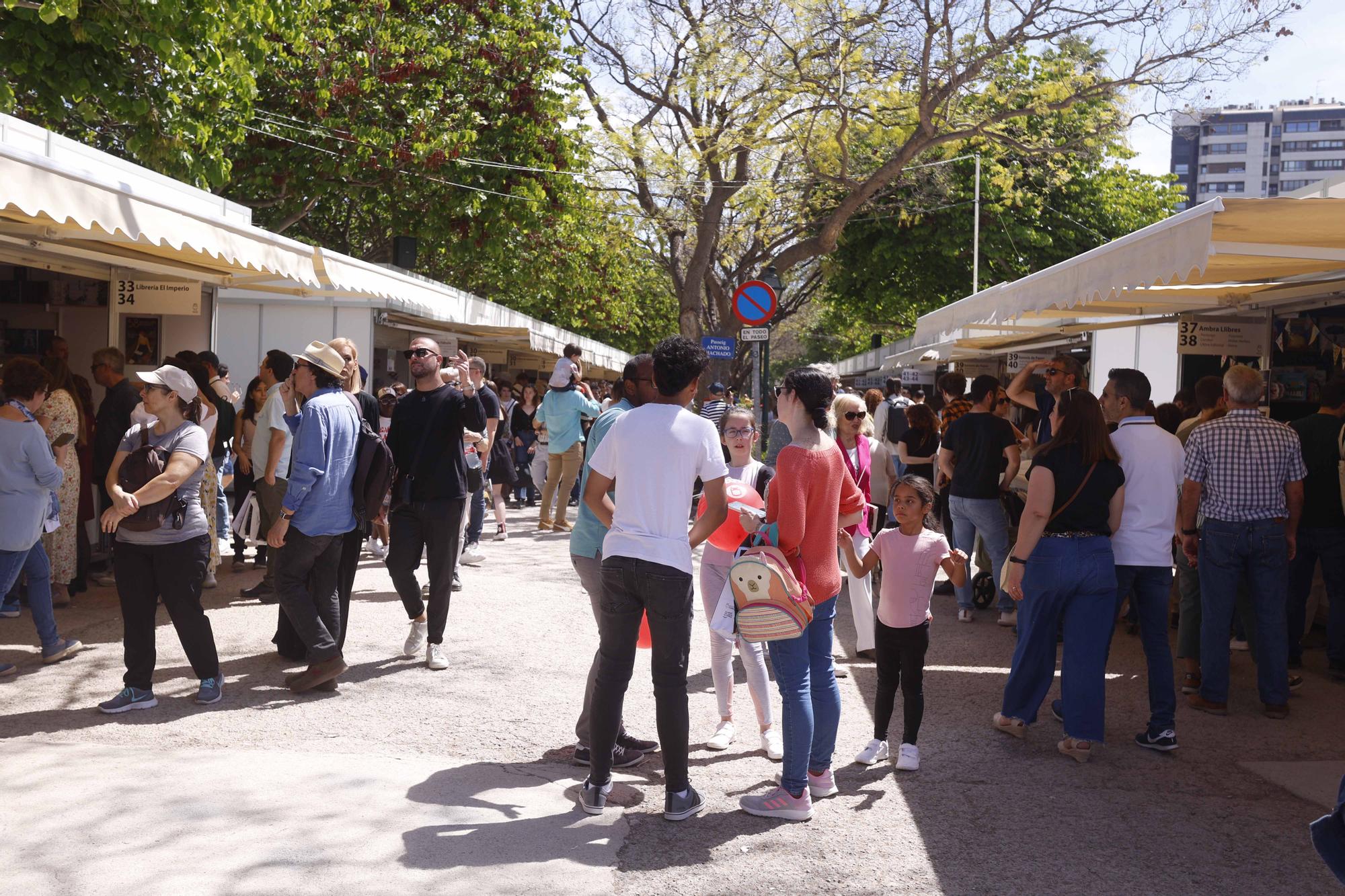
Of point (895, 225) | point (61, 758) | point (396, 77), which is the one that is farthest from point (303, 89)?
point (61, 758)

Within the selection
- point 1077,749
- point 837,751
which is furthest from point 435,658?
point 1077,749

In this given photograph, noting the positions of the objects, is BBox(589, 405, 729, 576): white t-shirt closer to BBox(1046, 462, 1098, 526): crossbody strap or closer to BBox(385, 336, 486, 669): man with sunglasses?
BBox(1046, 462, 1098, 526): crossbody strap

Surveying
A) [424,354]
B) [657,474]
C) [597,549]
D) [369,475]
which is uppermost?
[424,354]

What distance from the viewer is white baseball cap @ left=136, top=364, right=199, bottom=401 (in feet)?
18.9

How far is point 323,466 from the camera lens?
6117 mm

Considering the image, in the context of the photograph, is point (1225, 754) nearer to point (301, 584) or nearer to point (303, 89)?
point (301, 584)

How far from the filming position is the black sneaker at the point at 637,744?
17.8ft

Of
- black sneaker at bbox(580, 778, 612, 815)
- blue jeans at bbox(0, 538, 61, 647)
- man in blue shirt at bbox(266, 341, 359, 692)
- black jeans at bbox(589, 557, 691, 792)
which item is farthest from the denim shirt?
black sneaker at bbox(580, 778, 612, 815)

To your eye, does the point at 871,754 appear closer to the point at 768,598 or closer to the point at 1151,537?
the point at 768,598

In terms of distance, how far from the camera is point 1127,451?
19.2 feet

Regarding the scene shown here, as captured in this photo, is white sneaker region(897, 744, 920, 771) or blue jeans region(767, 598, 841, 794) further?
white sneaker region(897, 744, 920, 771)

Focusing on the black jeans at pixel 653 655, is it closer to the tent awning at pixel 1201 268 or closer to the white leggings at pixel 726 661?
the white leggings at pixel 726 661

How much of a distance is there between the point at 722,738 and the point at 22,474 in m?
3.94

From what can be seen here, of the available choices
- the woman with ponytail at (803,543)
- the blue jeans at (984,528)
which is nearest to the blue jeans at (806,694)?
the woman with ponytail at (803,543)
